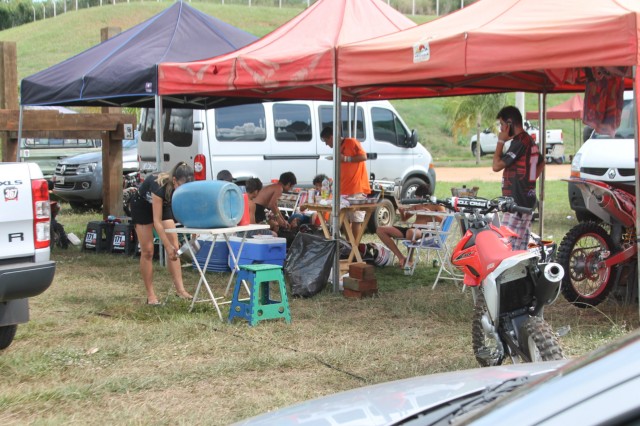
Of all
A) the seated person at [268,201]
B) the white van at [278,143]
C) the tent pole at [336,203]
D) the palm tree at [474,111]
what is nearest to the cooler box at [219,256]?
the seated person at [268,201]

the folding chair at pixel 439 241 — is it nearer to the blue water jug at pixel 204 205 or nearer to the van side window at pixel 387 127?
the blue water jug at pixel 204 205

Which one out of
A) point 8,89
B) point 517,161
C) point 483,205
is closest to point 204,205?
point 483,205

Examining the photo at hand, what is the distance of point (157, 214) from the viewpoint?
6.95 meters

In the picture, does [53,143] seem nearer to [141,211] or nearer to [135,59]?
[135,59]

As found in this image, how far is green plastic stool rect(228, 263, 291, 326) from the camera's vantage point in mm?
6566

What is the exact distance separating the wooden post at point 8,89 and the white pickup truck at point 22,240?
7357 mm

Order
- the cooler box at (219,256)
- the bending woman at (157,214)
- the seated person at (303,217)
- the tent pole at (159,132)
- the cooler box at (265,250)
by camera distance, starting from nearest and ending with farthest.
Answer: the bending woman at (157,214) < the cooler box at (265,250) < the cooler box at (219,256) < the tent pole at (159,132) < the seated person at (303,217)

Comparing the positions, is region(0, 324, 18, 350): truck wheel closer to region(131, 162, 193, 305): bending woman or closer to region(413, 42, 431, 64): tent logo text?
region(131, 162, 193, 305): bending woman

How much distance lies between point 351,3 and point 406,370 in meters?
5.06

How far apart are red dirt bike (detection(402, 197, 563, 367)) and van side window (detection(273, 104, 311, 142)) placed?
7.71m

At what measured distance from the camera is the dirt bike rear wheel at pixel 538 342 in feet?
13.6

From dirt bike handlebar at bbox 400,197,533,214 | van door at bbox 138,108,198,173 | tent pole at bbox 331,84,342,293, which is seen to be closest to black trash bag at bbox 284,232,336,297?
tent pole at bbox 331,84,342,293

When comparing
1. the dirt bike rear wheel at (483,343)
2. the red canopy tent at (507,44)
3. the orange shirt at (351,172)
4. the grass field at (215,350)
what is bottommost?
the grass field at (215,350)

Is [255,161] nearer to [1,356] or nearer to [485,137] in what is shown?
[1,356]
